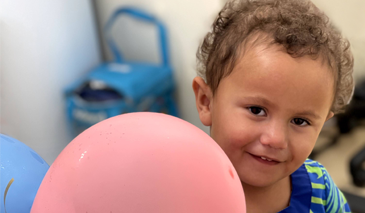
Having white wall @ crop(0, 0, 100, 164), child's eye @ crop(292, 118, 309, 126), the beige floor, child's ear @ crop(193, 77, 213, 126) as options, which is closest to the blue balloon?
child's ear @ crop(193, 77, 213, 126)

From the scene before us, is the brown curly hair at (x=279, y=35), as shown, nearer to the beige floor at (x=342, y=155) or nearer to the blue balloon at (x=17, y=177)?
the blue balloon at (x=17, y=177)

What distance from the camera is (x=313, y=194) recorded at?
0.76m

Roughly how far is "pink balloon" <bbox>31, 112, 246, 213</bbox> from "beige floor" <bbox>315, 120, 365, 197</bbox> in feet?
4.87

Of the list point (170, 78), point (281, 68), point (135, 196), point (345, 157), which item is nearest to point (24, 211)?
point (135, 196)

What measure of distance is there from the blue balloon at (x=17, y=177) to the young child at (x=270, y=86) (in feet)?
1.10

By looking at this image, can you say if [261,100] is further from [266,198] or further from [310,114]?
[266,198]

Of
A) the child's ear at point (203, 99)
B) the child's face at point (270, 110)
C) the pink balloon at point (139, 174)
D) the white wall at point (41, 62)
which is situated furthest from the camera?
the white wall at point (41, 62)

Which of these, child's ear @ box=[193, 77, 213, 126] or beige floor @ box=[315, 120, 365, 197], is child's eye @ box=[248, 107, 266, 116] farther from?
beige floor @ box=[315, 120, 365, 197]

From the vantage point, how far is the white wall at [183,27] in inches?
63.5

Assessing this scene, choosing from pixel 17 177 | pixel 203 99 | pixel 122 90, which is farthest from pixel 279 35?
pixel 122 90

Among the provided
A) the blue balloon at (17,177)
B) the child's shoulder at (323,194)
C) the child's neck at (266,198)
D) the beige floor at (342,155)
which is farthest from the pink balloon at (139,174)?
the beige floor at (342,155)

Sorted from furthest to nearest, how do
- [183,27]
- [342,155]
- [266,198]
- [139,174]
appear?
[342,155], [183,27], [266,198], [139,174]

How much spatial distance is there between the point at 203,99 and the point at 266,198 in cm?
25

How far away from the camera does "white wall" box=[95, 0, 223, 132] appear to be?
5.29 ft
